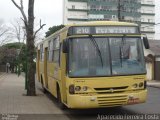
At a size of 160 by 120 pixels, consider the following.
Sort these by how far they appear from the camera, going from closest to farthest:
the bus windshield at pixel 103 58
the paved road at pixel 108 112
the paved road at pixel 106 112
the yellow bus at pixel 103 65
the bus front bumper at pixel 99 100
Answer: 1. the bus front bumper at pixel 99 100
2. the yellow bus at pixel 103 65
3. the bus windshield at pixel 103 58
4. the paved road at pixel 106 112
5. the paved road at pixel 108 112

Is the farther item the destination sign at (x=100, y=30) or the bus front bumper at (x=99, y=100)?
the destination sign at (x=100, y=30)

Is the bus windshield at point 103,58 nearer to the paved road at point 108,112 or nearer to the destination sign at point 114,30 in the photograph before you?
the destination sign at point 114,30

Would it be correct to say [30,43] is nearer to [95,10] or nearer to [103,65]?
[103,65]

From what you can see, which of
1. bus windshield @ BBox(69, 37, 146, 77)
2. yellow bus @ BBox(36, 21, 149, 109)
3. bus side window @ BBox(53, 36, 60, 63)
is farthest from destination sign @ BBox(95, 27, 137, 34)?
bus side window @ BBox(53, 36, 60, 63)

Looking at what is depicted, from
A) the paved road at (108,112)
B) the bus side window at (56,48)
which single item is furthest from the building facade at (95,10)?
the paved road at (108,112)

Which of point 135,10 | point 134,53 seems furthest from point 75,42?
point 135,10

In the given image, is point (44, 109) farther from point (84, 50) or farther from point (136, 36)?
point (136, 36)

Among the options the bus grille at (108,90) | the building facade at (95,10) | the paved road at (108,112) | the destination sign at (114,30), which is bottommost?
the paved road at (108,112)

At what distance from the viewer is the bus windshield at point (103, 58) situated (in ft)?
45.4

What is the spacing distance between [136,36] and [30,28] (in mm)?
8945

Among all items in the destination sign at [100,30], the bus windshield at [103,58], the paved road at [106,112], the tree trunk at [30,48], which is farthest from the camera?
the tree trunk at [30,48]

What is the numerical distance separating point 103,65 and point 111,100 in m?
1.13

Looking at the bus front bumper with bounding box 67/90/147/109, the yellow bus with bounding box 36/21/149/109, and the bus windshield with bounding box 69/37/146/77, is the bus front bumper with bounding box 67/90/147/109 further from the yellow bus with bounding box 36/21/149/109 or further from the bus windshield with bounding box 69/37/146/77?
the bus windshield with bounding box 69/37/146/77


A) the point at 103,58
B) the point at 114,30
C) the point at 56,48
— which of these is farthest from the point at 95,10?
the point at 103,58
